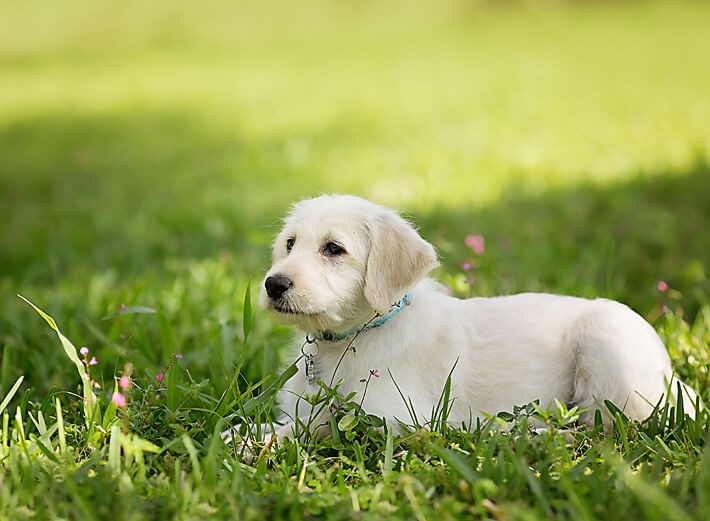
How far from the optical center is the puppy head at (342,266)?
128 inches

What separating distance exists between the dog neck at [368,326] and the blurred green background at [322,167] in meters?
0.52

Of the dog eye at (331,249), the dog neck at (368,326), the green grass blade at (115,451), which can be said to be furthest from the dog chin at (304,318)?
the green grass blade at (115,451)

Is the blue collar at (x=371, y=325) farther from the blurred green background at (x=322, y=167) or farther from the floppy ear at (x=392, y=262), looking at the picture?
the blurred green background at (x=322, y=167)

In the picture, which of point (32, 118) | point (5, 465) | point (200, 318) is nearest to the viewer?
point (5, 465)

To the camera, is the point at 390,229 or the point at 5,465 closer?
the point at 5,465

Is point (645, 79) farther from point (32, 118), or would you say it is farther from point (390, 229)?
point (390, 229)

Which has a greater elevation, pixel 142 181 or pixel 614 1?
pixel 614 1

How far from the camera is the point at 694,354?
408 cm

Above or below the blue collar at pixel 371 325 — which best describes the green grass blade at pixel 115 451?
below

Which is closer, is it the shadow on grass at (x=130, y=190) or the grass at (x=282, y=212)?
the grass at (x=282, y=212)

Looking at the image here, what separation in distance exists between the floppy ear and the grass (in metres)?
0.51

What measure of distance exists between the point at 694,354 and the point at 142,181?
768cm

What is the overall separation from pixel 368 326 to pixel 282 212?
4.86 m

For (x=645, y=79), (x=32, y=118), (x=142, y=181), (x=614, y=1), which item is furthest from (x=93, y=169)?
(x=614, y=1)
